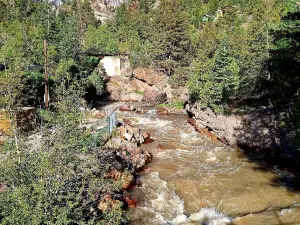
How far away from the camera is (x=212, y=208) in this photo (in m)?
13.4

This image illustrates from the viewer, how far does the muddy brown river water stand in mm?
12555

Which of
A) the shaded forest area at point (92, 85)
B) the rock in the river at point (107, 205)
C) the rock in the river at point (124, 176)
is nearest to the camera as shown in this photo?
the shaded forest area at point (92, 85)

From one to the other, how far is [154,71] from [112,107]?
44.8 ft

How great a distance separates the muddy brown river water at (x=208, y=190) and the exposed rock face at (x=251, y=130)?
997 mm

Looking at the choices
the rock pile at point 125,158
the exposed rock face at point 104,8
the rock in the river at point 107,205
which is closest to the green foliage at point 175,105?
the rock pile at point 125,158

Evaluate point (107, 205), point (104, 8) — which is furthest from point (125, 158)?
point (104, 8)

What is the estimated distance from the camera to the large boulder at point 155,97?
131ft

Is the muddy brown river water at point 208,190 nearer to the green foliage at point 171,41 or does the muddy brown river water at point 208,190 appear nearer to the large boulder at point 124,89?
the large boulder at point 124,89

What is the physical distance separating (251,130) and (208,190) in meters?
7.44

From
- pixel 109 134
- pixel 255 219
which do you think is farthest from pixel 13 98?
pixel 255 219

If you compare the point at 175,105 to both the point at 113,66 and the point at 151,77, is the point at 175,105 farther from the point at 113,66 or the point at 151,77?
the point at 113,66

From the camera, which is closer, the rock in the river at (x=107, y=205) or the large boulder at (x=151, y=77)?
the rock in the river at (x=107, y=205)

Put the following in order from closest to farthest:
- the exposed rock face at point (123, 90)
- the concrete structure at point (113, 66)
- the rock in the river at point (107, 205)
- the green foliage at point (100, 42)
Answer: the rock in the river at point (107, 205)
the exposed rock face at point (123, 90)
the concrete structure at point (113, 66)
the green foliage at point (100, 42)

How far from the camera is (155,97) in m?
40.0
